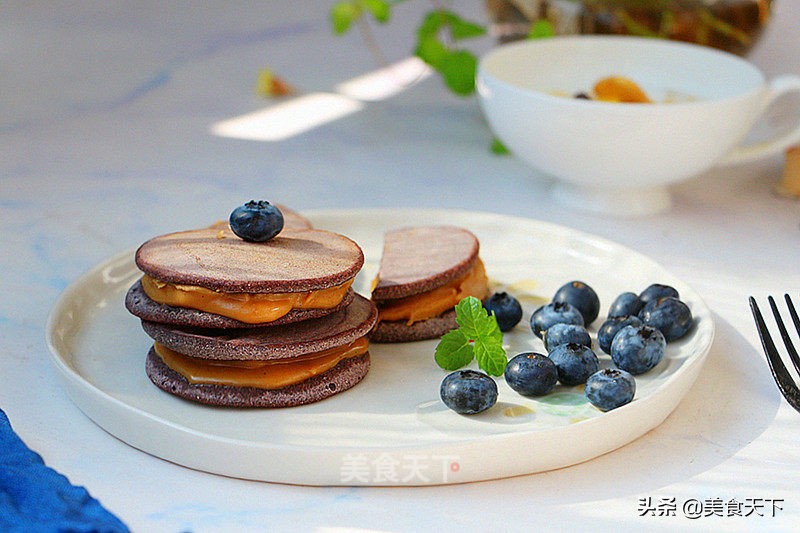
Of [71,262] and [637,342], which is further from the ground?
[637,342]

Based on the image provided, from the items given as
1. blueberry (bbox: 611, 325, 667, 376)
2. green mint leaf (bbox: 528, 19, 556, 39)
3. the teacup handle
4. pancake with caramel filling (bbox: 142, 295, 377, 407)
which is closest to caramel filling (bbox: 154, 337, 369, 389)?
pancake with caramel filling (bbox: 142, 295, 377, 407)

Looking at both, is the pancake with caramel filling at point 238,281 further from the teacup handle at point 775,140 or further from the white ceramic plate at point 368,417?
the teacup handle at point 775,140

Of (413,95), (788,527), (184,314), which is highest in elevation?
(184,314)

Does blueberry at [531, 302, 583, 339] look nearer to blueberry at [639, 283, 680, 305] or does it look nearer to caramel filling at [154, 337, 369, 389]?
blueberry at [639, 283, 680, 305]

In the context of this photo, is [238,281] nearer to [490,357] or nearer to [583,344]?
[490,357]

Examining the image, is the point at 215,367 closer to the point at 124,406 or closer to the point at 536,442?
the point at 124,406

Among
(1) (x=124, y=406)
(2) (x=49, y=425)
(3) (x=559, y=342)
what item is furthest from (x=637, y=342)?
(2) (x=49, y=425)

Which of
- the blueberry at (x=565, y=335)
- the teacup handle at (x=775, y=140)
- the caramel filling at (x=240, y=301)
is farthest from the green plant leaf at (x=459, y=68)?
A: the caramel filling at (x=240, y=301)
